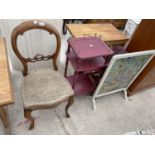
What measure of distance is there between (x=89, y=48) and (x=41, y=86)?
20.5 inches

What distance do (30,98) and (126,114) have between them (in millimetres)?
1145

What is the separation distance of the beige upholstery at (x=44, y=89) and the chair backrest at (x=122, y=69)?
40cm

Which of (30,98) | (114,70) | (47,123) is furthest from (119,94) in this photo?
(30,98)

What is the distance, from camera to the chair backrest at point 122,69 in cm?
135

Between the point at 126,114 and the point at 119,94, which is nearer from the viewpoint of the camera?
the point at 126,114

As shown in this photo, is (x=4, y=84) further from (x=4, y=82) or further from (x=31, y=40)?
(x=31, y=40)

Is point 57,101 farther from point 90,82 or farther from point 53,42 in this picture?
point 53,42

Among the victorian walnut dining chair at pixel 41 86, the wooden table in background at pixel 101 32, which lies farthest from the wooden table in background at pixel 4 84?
A: the wooden table in background at pixel 101 32

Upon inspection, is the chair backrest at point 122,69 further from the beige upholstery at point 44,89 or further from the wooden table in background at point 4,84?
the wooden table in background at point 4,84

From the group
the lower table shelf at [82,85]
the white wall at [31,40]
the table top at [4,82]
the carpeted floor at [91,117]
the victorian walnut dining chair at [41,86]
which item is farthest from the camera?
the lower table shelf at [82,85]

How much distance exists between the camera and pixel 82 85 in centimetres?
177

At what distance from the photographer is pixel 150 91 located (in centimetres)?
219
